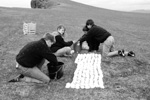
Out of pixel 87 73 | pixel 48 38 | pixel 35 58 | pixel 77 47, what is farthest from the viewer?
pixel 77 47

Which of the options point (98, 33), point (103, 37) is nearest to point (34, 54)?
point (98, 33)

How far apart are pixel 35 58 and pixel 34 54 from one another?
0.18 meters

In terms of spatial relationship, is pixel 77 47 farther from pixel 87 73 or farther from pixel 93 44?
pixel 87 73

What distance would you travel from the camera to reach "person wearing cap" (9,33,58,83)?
257 inches

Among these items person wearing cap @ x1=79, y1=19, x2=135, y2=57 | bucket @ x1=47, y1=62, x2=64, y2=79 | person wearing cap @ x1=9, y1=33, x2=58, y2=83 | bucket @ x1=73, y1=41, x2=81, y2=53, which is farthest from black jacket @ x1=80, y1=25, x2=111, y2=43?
person wearing cap @ x1=9, y1=33, x2=58, y2=83

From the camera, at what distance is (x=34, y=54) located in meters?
6.62

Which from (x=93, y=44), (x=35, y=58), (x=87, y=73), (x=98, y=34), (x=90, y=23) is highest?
(x=90, y=23)

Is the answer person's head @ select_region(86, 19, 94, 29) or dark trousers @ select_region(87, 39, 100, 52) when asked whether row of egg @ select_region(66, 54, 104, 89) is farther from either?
person's head @ select_region(86, 19, 94, 29)

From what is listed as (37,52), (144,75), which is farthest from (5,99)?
(144,75)

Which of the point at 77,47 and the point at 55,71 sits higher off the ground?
the point at 55,71

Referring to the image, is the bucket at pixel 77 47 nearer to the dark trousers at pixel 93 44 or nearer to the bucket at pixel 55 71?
the dark trousers at pixel 93 44

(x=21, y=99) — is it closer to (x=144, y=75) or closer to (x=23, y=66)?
(x=23, y=66)

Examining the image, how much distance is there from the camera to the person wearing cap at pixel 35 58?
21.4 feet

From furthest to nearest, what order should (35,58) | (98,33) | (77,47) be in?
1. (77,47)
2. (98,33)
3. (35,58)
